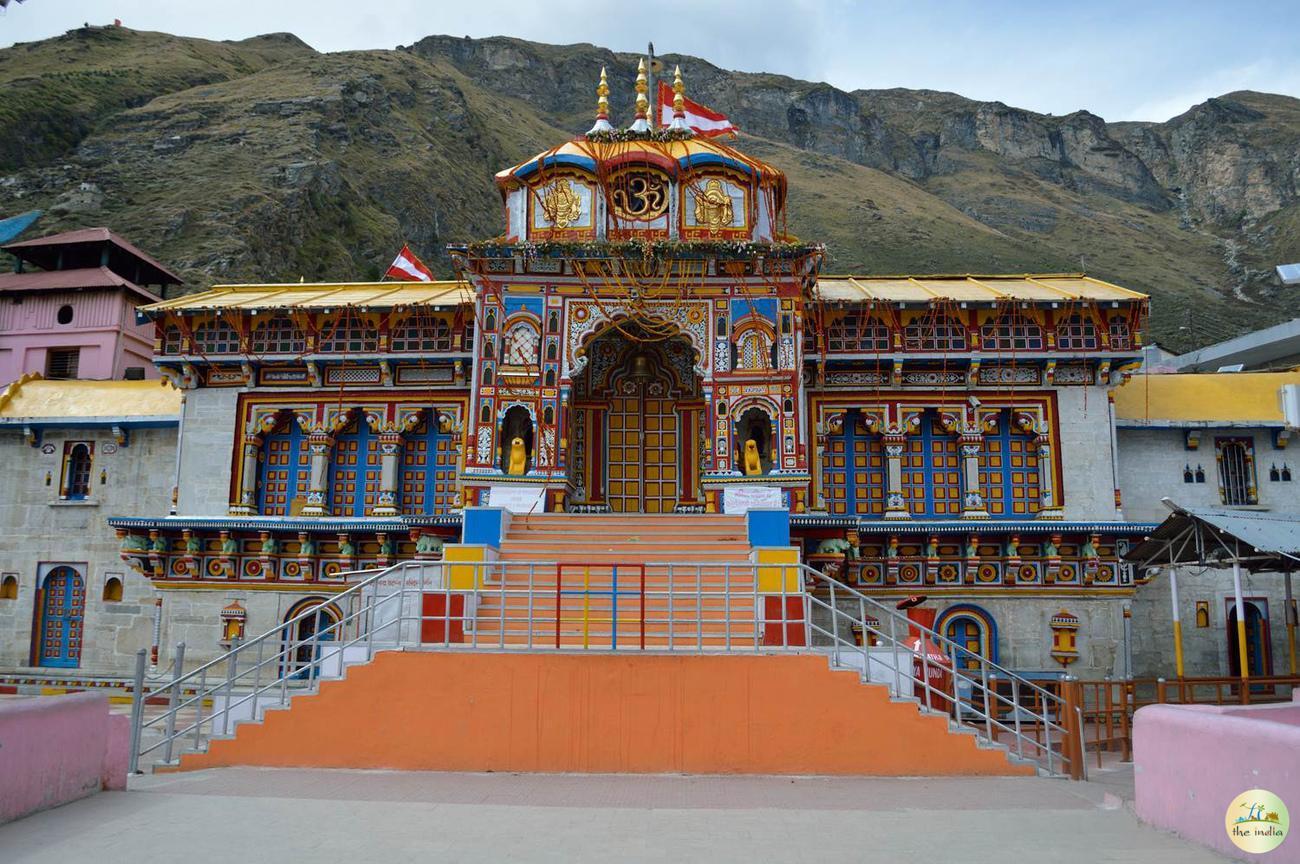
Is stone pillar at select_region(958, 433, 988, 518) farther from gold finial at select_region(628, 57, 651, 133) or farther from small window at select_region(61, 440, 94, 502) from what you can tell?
small window at select_region(61, 440, 94, 502)

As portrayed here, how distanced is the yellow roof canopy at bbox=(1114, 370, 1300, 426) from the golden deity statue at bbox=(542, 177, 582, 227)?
40.8ft

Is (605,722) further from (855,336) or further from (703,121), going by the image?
(703,121)

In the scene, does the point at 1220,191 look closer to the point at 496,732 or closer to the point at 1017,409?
the point at 1017,409

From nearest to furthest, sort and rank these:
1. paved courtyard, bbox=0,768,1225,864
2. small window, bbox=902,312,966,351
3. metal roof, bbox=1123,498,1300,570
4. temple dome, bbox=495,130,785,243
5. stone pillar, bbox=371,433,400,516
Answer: paved courtyard, bbox=0,768,1225,864 < metal roof, bbox=1123,498,1300,570 < temple dome, bbox=495,130,785,243 < small window, bbox=902,312,966,351 < stone pillar, bbox=371,433,400,516

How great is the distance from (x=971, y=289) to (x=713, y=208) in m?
6.45

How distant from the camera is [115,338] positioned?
Result: 113 feet

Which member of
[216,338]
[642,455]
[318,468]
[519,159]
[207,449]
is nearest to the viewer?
[642,455]

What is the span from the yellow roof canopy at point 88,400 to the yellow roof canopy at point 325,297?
2418 millimetres

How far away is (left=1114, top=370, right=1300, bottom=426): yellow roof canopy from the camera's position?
73.1 feet

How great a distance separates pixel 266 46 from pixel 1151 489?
382 ft

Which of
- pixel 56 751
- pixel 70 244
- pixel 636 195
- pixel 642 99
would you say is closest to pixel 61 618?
pixel 636 195

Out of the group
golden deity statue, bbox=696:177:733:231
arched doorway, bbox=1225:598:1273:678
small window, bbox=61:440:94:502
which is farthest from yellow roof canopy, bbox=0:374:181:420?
arched doorway, bbox=1225:598:1273:678

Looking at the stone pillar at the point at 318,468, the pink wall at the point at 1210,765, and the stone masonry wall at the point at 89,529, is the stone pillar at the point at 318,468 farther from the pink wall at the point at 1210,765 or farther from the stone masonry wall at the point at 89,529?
the pink wall at the point at 1210,765

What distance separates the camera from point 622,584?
1558cm
